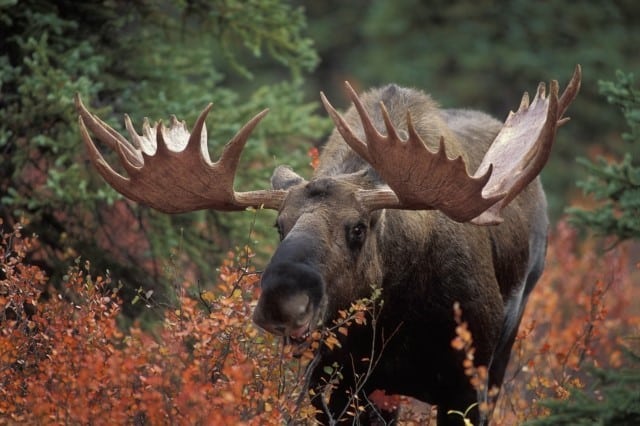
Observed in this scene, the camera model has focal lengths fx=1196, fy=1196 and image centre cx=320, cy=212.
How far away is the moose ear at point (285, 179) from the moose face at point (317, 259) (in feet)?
0.19

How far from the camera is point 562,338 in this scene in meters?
10.0

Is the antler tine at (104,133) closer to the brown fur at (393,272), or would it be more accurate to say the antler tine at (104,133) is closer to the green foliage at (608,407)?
the brown fur at (393,272)

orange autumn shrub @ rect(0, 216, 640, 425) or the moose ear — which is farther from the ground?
the moose ear

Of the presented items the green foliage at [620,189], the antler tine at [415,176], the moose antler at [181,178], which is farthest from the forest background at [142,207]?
the antler tine at [415,176]

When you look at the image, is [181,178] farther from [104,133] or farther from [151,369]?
[151,369]

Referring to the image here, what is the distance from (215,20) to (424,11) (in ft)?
38.8

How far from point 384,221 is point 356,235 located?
335 millimetres

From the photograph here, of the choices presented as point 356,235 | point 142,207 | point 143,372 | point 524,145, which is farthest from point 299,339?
point 142,207

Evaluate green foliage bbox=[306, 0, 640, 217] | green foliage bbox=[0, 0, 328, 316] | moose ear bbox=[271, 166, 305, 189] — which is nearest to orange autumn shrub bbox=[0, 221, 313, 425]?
moose ear bbox=[271, 166, 305, 189]

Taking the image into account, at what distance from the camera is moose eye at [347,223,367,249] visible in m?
5.92

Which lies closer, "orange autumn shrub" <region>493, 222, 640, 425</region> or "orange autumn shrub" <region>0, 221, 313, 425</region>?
"orange autumn shrub" <region>0, 221, 313, 425</region>

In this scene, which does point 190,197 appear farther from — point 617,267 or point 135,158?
point 617,267

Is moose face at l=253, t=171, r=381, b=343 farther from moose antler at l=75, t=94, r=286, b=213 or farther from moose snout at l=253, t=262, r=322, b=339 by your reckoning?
moose antler at l=75, t=94, r=286, b=213

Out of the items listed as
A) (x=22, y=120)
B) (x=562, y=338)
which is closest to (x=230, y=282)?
(x=22, y=120)
